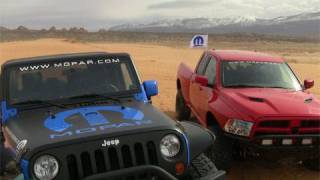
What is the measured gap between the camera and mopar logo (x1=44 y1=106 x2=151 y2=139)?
470 cm

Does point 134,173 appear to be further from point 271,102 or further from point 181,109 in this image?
point 181,109

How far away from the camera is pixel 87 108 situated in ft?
17.9

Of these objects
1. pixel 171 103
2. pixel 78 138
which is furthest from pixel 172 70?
pixel 78 138

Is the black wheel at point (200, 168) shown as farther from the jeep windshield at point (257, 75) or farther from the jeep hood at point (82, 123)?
the jeep windshield at point (257, 75)

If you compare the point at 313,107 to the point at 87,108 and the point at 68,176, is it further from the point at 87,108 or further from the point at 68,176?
the point at 68,176

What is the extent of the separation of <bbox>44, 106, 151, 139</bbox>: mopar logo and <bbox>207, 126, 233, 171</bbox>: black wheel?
1870mm

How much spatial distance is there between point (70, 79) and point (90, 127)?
51.7 inches

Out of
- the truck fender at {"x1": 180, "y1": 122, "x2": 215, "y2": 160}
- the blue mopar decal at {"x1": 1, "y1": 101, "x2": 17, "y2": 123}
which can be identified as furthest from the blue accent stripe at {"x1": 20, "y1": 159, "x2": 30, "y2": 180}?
the truck fender at {"x1": 180, "y1": 122, "x2": 215, "y2": 160}

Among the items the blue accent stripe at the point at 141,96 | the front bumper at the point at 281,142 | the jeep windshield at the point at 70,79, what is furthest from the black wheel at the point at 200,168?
the front bumper at the point at 281,142

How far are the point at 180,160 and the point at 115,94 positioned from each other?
4.80 feet

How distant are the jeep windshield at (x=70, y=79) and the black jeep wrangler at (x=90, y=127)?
11mm

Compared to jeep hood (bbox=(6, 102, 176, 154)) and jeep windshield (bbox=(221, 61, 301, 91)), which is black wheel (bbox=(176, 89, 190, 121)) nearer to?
jeep windshield (bbox=(221, 61, 301, 91))

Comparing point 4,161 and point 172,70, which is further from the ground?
Answer: point 4,161

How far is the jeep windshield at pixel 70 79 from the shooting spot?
5742 mm
